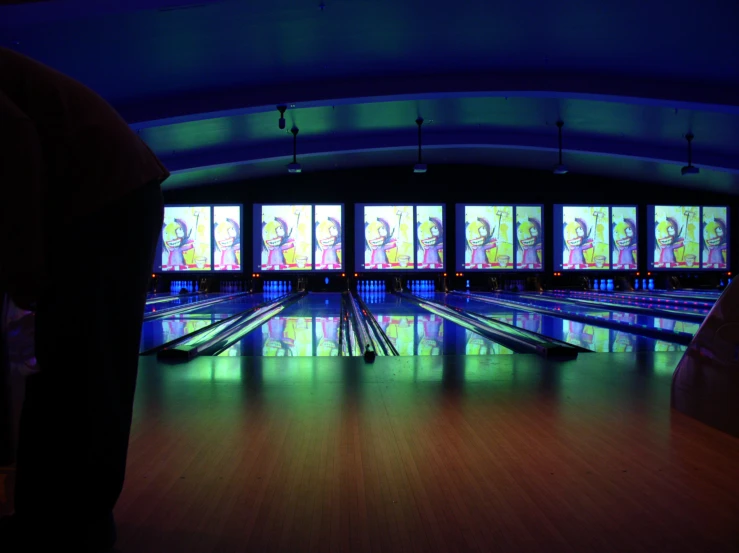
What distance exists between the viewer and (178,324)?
254 inches

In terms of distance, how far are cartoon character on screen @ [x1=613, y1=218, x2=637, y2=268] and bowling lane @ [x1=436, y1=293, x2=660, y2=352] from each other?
7.06m

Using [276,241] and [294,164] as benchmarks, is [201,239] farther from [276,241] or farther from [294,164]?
[294,164]

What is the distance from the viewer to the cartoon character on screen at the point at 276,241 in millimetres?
13672

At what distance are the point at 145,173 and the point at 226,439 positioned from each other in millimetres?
1176

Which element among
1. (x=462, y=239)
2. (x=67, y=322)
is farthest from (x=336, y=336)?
(x=462, y=239)

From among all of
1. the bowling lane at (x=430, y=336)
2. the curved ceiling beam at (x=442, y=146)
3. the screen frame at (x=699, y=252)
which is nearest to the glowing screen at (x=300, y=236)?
the curved ceiling beam at (x=442, y=146)

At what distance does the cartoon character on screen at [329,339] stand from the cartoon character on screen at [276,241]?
6.88 metres

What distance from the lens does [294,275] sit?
1391cm

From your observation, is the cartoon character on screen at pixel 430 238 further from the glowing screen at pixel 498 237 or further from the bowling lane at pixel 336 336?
Result: the bowling lane at pixel 336 336

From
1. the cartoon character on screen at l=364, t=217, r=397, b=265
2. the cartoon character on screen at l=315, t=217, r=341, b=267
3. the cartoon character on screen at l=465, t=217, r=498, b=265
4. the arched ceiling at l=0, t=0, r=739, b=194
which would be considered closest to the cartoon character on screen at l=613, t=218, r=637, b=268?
the arched ceiling at l=0, t=0, r=739, b=194

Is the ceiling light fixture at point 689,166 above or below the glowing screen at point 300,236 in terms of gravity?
above

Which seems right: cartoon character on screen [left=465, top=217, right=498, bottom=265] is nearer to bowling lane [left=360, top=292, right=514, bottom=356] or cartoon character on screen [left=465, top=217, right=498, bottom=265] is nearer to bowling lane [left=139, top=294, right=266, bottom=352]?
bowling lane [left=360, top=292, right=514, bottom=356]

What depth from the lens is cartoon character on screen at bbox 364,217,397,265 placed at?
45.0ft

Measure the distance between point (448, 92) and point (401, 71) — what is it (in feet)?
2.42
